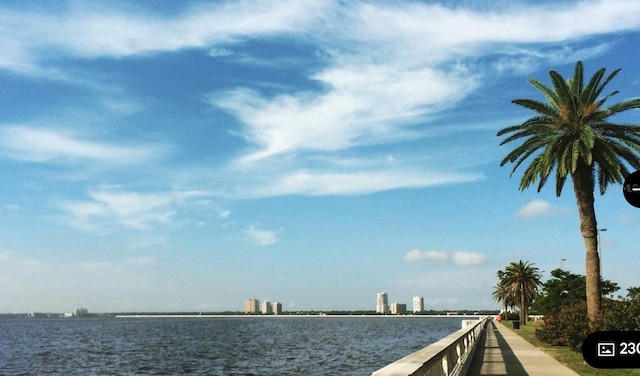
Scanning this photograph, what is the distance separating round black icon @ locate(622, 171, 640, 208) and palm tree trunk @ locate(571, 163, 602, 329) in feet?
100

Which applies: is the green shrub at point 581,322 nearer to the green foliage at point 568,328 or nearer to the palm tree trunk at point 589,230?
the green foliage at point 568,328

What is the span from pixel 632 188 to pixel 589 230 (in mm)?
31214

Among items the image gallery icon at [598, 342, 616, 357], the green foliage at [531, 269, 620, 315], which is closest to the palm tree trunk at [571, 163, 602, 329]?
the image gallery icon at [598, 342, 616, 357]

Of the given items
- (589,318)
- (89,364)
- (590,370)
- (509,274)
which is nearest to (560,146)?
(589,318)

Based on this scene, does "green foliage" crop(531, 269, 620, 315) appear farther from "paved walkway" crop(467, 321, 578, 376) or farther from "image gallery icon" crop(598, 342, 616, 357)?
"image gallery icon" crop(598, 342, 616, 357)

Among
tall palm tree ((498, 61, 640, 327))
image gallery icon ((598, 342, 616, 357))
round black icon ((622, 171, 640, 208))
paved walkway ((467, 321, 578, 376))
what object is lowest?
paved walkway ((467, 321, 578, 376))

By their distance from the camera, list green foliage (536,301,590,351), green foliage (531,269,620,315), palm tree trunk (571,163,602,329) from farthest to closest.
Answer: green foliage (531,269,620,315) < palm tree trunk (571,163,602,329) < green foliage (536,301,590,351)

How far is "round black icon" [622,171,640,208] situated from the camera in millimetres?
2734

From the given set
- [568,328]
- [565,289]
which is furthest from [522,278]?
[568,328]

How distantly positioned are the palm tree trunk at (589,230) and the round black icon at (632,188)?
3056 cm

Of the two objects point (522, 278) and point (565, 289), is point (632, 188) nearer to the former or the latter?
point (565, 289)

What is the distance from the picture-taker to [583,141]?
30047mm

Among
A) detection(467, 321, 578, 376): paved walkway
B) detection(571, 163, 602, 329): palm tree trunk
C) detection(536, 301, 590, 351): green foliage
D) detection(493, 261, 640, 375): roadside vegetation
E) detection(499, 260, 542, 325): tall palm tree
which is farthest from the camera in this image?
detection(499, 260, 542, 325): tall palm tree

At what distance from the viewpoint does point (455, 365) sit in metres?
16.6
